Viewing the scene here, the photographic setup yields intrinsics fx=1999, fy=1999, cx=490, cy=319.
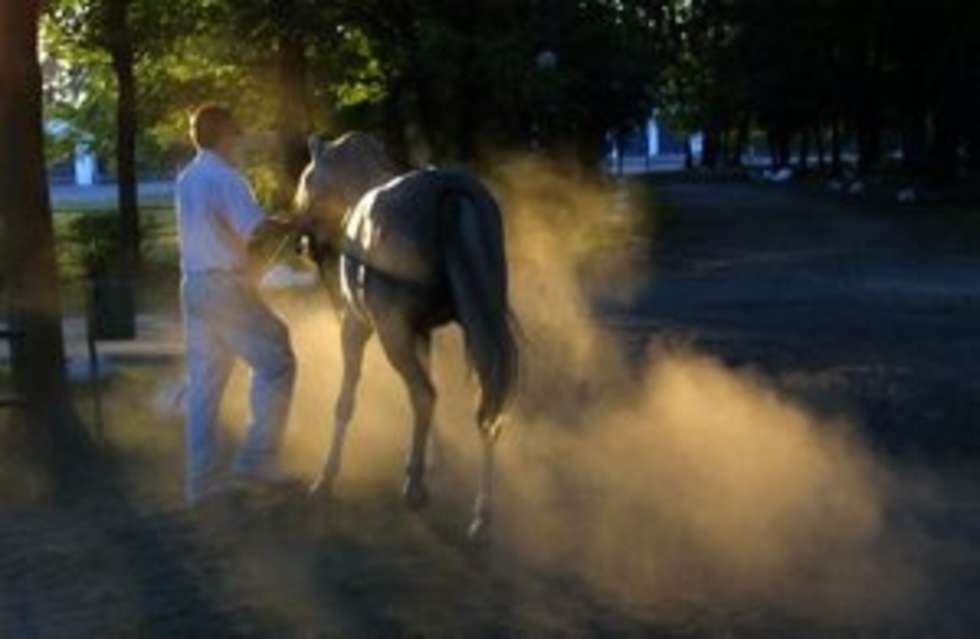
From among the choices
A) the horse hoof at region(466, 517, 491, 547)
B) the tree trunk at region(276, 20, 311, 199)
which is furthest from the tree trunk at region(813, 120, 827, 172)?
the horse hoof at region(466, 517, 491, 547)

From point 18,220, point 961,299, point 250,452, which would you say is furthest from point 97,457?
point 961,299

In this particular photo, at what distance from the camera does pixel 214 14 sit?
32.6 meters

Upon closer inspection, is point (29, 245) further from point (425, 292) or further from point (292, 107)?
point (292, 107)

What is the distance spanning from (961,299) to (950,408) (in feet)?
31.6

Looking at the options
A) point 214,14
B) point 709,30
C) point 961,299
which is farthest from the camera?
point 709,30

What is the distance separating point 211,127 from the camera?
10.6 metres

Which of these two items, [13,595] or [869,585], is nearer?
[869,585]

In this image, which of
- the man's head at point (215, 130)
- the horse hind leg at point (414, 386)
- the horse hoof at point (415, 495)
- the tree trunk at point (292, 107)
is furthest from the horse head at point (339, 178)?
the tree trunk at point (292, 107)

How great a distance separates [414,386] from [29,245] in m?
4.44

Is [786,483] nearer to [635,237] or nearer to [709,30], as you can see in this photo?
[635,237]

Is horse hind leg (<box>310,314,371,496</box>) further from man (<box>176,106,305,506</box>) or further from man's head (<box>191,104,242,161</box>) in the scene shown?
man's head (<box>191,104,242,161</box>)

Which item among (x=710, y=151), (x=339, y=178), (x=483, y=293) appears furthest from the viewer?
(x=710, y=151)

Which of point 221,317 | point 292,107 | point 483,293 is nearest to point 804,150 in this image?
point 292,107

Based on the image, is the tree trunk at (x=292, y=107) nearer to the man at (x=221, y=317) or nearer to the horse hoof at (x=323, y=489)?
the man at (x=221, y=317)
